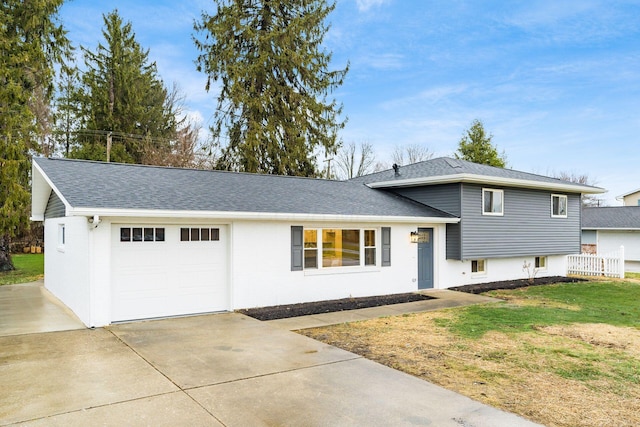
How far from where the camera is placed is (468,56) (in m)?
21.3

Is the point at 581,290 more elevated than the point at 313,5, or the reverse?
the point at 313,5

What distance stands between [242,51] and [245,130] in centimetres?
435

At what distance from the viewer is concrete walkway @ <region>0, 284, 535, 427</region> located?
13.2 feet

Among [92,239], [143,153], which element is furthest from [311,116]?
[92,239]

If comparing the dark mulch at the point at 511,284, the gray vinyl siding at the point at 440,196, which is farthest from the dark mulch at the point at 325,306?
the gray vinyl siding at the point at 440,196

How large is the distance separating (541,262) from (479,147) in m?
16.5

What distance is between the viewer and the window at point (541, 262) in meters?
16.2

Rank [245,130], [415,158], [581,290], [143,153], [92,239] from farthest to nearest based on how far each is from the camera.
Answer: [415,158]
[143,153]
[245,130]
[581,290]
[92,239]

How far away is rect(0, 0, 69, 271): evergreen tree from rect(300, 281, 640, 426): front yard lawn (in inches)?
524

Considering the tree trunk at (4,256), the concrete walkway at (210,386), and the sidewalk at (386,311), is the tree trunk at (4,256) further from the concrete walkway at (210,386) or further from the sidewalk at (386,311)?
the sidewalk at (386,311)

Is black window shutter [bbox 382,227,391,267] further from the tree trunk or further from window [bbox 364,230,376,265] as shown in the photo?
the tree trunk

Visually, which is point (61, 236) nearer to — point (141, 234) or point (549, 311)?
point (141, 234)

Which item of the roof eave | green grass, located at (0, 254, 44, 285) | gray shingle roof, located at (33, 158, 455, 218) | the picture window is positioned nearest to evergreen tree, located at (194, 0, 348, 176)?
gray shingle roof, located at (33, 158, 455, 218)

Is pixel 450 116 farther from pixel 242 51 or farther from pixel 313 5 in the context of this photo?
pixel 242 51
